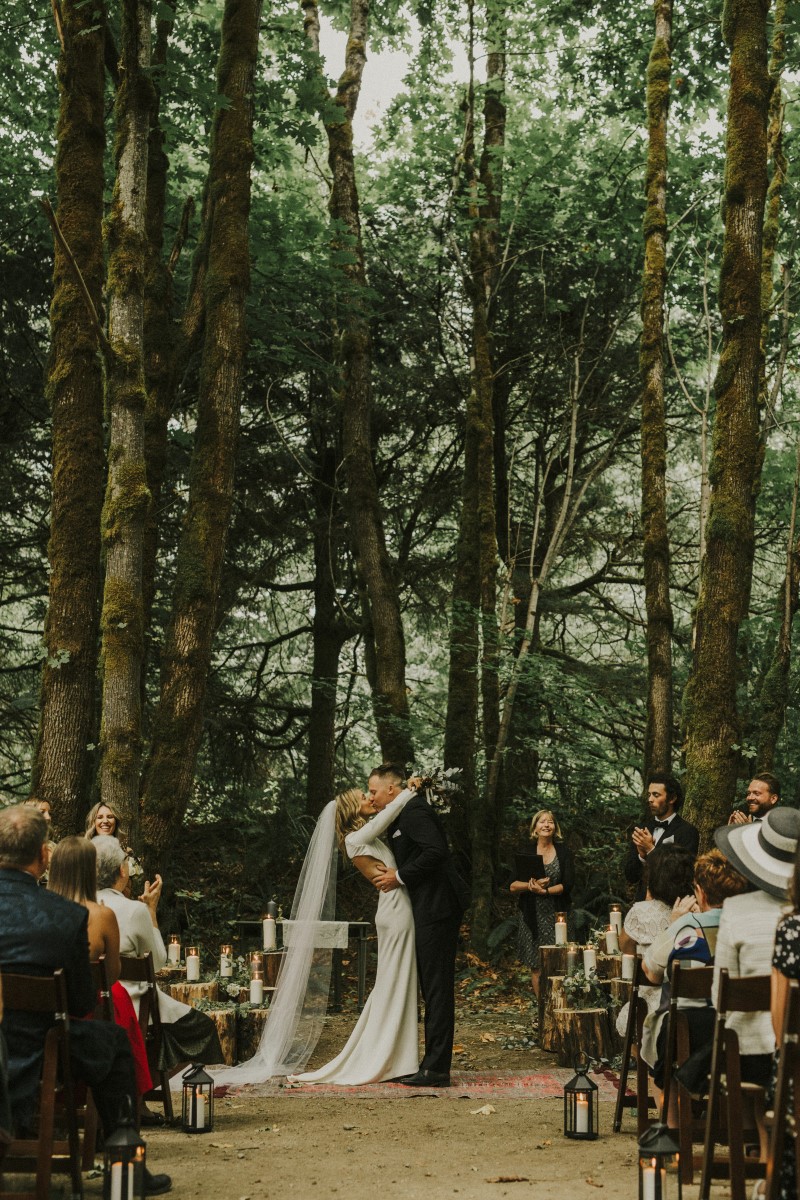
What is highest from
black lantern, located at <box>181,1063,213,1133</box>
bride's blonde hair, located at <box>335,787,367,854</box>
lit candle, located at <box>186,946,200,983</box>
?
bride's blonde hair, located at <box>335,787,367,854</box>

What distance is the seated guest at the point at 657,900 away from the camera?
21.9 ft

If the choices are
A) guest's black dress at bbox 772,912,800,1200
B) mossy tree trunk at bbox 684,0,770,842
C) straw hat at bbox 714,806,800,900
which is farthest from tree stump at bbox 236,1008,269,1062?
guest's black dress at bbox 772,912,800,1200

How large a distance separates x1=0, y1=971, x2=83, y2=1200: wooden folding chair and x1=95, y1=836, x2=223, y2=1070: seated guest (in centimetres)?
167

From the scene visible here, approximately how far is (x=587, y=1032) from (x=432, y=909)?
66.6 inches

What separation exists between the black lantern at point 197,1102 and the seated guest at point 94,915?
0.37 meters

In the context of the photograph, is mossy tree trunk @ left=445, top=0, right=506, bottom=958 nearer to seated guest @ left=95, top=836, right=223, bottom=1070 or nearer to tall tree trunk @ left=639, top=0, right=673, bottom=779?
tall tree trunk @ left=639, top=0, right=673, bottom=779

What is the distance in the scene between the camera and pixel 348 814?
1009cm

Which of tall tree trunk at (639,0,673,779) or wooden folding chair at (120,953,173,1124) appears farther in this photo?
tall tree trunk at (639,0,673,779)

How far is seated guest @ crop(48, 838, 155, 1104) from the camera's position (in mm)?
5648

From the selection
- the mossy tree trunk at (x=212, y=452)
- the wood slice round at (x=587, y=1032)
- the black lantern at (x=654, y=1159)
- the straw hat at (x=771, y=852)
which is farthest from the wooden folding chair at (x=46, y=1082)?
the mossy tree trunk at (x=212, y=452)

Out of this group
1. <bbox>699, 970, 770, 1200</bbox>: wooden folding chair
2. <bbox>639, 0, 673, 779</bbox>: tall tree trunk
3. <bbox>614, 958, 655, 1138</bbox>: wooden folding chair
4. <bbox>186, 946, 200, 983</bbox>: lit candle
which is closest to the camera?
<bbox>699, 970, 770, 1200</bbox>: wooden folding chair

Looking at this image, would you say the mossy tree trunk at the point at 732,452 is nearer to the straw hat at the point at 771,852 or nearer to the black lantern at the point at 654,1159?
the straw hat at the point at 771,852

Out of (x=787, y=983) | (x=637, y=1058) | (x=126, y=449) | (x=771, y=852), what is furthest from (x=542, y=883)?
(x=787, y=983)

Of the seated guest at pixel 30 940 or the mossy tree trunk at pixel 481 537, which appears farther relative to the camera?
the mossy tree trunk at pixel 481 537
